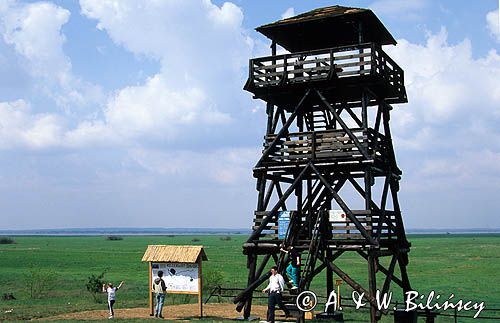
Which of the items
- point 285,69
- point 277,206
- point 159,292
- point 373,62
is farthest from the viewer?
point 159,292

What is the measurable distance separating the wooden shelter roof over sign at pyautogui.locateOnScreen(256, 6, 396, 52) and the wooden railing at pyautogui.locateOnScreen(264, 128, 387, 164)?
3.85 meters

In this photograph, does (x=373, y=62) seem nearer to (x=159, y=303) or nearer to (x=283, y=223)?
(x=283, y=223)

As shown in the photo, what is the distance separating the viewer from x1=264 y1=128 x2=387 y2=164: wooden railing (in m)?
24.9

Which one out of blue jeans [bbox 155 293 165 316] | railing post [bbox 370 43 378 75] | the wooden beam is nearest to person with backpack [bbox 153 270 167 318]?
blue jeans [bbox 155 293 165 316]

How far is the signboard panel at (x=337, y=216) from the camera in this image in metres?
24.7

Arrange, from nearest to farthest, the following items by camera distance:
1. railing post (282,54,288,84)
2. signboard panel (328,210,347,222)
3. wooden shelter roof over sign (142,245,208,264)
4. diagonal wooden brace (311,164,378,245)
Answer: diagonal wooden brace (311,164,378,245), signboard panel (328,210,347,222), railing post (282,54,288,84), wooden shelter roof over sign (142,245,208,264)

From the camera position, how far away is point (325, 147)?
25281mm

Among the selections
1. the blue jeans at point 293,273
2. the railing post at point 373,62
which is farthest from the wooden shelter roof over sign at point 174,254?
the railing post at point 373,62

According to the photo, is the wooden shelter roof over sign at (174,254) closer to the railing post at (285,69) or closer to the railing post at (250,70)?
the railing post at (250,70)

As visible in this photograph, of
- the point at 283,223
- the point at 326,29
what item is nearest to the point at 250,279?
the point at 283,223

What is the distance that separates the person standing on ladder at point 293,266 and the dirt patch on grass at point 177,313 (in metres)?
3.78

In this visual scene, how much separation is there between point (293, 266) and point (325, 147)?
15.3 ft

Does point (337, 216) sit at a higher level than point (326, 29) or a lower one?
lower

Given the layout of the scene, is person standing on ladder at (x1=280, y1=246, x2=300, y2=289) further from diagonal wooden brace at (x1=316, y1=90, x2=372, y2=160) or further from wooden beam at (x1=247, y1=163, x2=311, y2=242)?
diagonal wooden brace at (x1=316, y1=90, x2=372, y2=160)
